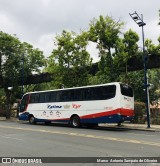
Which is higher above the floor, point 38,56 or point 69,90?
point 38,56

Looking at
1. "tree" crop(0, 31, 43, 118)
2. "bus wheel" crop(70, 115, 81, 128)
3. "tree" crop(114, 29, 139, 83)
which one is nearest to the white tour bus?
"bus wheel" crop(70, 115, 81, 128)

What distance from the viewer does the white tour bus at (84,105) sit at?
72.0 feet

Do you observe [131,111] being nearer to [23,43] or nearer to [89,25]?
[89,25]

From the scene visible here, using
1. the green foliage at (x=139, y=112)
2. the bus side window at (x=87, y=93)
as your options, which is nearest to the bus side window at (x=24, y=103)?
the bus side window at (x=87, y=93)

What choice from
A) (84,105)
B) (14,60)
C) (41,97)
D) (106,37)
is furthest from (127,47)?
(14,60)

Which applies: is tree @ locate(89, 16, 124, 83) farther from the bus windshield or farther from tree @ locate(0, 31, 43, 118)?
tree @ locate(0, 31, 43, 118)

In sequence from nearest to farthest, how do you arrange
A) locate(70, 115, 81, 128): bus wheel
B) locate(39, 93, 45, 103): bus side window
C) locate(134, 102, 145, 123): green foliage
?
locate(70, 115, 81, 128): bus wheel → locate(134, 102, 145, 123): green foliage → locate(39, 93, 45, 103): bus side window

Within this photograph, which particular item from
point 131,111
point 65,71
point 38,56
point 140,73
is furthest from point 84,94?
point 140,73

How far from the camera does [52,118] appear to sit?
88.0 feet

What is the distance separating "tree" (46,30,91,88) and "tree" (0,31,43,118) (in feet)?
33.1

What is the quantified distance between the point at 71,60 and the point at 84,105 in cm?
806

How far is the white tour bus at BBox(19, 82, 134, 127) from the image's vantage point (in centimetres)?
2194

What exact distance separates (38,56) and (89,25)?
15.6 metres

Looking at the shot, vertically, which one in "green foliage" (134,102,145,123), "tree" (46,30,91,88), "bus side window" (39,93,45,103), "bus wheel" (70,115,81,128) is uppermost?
"tree" (46,30,91,88)
